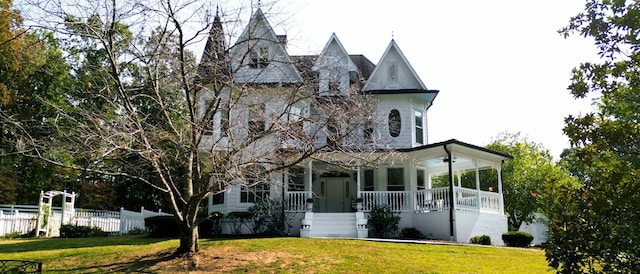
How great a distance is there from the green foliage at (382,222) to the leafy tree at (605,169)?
1258 centimetres

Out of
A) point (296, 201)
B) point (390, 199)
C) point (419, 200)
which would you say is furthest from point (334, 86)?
point (419, 200)

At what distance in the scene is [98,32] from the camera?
32.1 ft

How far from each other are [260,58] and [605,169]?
25.1 ft

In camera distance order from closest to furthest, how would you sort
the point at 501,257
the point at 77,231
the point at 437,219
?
the point at 501,257
the point at 77,231
the point at 437,219

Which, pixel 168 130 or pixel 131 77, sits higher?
pixel 131 77

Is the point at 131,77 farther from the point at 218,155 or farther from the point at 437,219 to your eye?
the point at 437,219

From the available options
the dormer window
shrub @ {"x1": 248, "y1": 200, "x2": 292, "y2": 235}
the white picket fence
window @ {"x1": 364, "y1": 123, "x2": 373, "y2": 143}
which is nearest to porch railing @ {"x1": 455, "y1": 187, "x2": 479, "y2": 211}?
window @ {"x1": 364, "y1": 123, "x2": 373, "y2": 143}

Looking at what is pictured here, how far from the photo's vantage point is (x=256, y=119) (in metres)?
11.9

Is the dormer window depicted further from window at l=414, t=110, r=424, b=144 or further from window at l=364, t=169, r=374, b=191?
window at l=414, t=110, r=424, b=144

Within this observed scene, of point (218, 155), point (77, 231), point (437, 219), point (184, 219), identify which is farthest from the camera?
point (437, 219)

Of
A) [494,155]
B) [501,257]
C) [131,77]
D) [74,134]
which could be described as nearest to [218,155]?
[74,134]

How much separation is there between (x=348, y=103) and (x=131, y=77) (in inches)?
220

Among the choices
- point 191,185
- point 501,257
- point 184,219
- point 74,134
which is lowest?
point 501,257

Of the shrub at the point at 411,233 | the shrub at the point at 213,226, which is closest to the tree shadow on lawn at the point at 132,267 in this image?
the shrub at the point at 213,226
